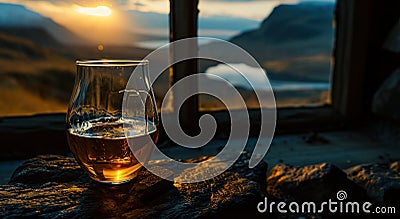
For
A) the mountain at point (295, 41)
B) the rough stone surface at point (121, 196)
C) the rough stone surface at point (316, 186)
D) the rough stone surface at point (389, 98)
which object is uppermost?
the mountain at point (295, 41)

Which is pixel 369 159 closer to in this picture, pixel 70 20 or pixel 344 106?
pixel 344 106

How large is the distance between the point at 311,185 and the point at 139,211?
0.51m

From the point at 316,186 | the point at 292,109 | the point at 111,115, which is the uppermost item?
the point at 111,115

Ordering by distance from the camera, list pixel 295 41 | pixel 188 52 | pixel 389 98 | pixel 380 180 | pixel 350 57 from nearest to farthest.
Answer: pixel 380 180 → pixel 188 52 → pixel 389 98 → pixel 350 57 → pixel 295 41

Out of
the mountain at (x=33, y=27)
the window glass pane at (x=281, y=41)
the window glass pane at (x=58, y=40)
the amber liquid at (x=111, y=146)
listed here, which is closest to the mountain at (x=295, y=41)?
the window glass pane at (x=281, y=41)

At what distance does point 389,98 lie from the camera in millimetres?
1581

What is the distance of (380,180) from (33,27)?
1.29 metres

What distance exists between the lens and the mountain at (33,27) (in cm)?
142

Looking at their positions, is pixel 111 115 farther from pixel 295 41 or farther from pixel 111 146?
pixel 295 41

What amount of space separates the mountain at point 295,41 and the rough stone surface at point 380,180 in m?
0.71

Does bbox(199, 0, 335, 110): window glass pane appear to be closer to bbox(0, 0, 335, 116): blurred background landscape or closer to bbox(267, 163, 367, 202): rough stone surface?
bbox(0, 0, 335, 116): blurred background landscape

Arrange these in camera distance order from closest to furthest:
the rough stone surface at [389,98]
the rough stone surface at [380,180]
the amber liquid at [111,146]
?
the amber liquid at [111,146]
the rough stone surface at [380,180]
the rough stone surface at [389,98]

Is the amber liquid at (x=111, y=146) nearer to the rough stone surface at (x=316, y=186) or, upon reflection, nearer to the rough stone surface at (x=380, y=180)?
the rough stone surface at (x=316, y=186)

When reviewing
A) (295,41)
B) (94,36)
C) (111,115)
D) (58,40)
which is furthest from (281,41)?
(111,115)
